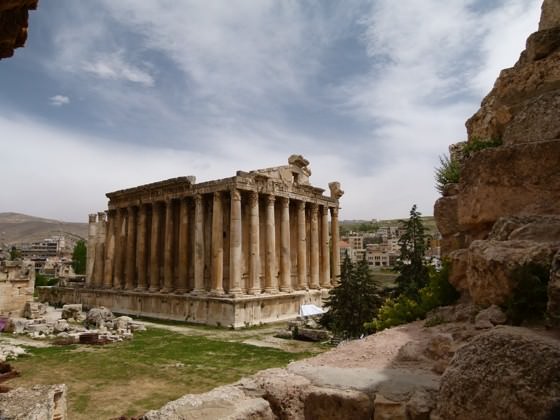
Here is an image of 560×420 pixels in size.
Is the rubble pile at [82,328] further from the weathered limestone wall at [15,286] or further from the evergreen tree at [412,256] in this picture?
the evergreen tree at [412,256]

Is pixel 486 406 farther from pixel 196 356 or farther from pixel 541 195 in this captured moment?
pixel 196 356

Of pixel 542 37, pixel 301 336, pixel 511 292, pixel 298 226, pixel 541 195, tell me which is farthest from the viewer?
pixel 298 226

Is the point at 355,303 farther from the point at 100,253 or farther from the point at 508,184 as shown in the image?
the point at 100,253

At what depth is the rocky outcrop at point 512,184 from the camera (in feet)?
16.3

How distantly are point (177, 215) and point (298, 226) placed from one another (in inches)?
380

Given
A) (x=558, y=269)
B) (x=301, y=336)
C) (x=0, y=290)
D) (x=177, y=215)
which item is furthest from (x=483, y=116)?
(x=0, y=290)

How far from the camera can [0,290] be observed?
3033 centimetres

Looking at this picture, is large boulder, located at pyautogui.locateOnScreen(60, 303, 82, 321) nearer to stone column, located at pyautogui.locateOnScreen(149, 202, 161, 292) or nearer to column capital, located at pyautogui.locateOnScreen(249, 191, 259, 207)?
stone column, located at pyautogui.locateOnScreen(149, 202, 161, 292)

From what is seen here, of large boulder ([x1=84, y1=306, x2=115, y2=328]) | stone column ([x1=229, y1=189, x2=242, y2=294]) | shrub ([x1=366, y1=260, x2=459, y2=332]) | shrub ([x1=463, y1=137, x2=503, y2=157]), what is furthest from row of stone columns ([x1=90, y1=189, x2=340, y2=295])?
shrub ([x1=463, y1=137, x2=503, y2=157])

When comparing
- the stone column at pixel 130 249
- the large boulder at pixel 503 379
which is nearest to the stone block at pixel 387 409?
the large boulder at pixel 503 379

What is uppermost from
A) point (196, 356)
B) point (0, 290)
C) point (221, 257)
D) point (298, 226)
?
point (298, 226)

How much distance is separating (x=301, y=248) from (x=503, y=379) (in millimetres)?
29945

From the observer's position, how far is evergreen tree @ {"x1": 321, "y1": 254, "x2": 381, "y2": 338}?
65.3 feet

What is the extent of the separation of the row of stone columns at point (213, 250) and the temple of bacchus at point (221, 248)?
7cm
